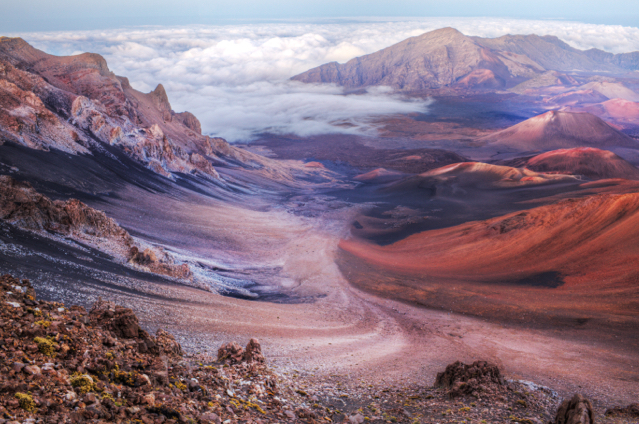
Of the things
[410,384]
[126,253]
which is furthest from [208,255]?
[410,384]

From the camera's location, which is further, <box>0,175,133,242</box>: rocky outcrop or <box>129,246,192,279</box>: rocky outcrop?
<box>129,246,192,279</box>: rocky outcrop

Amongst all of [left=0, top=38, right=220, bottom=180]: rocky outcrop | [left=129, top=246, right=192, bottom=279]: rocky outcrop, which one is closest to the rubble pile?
[left=129, top=246, right=192, bottom=279]: rocky outcrop

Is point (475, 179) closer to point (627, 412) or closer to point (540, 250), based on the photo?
point (540, 250)

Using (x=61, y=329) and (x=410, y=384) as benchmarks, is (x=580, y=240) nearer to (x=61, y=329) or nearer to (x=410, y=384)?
(x=410, y=384)

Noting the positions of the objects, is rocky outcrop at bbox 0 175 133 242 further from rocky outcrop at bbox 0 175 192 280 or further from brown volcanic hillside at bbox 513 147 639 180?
brown volcanic hillside at bbox 513 147 639 180

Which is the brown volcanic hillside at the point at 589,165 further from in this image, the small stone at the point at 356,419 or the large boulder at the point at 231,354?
the large boulder at the point at 231,354
